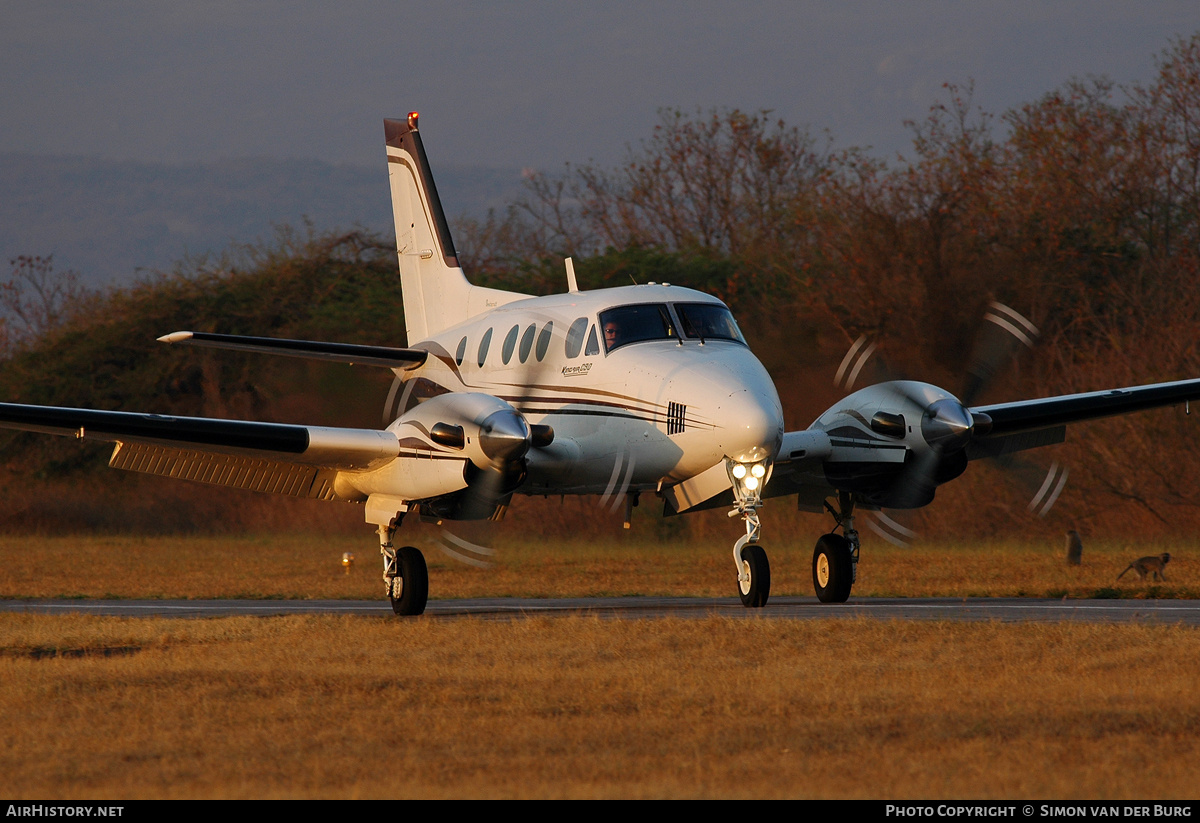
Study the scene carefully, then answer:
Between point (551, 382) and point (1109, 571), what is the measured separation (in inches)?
427

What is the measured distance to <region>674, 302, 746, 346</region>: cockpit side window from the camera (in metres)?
16.6

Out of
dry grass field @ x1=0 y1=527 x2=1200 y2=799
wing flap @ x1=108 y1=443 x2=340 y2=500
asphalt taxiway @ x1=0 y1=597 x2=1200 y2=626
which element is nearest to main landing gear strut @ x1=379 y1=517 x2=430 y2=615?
asphalt taxiway @ x1=0 y1=597 x2=1200 y2=626

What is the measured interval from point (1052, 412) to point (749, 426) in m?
4.92

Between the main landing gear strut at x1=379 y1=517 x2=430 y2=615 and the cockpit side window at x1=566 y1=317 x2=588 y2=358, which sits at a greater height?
the cockpit side window at x1=566 y1=317 x2=588 y2=358

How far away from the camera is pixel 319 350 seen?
61.8ft

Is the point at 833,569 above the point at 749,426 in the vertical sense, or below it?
below

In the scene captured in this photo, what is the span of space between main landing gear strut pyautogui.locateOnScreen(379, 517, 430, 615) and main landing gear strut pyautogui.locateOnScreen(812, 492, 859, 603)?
4.75 m

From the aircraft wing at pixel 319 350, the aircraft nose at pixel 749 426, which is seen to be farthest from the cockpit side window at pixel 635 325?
the aircraft wing at pixel 319 350

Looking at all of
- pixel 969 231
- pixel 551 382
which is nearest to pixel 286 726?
pixel 551 382

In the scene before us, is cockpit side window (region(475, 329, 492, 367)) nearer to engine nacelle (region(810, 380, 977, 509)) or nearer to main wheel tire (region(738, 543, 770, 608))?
engine nacelle (region(810, 380, 977, 509))

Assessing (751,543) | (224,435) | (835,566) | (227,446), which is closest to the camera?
(751,543)

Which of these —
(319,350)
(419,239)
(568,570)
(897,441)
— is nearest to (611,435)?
(897,441)

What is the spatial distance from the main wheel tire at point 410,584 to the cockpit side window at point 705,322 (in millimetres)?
4190

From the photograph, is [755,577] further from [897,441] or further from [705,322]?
[705,322]
